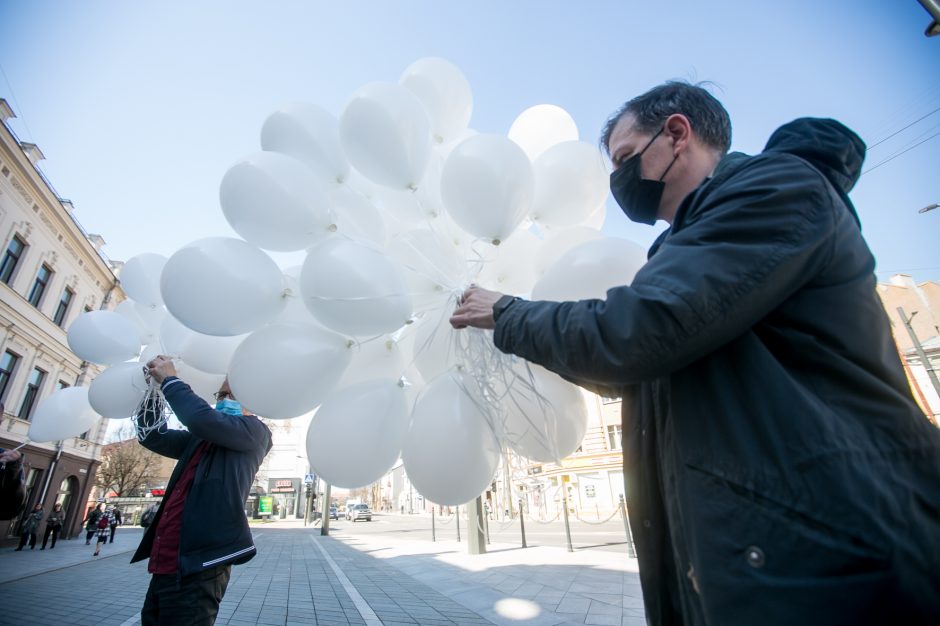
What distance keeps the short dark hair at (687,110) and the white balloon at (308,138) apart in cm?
148

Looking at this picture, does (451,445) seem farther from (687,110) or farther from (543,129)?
(543,129)

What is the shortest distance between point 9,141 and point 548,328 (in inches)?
629

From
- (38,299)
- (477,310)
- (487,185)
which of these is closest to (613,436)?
(487,185)

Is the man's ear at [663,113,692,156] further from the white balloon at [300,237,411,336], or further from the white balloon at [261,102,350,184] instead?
the white balloon at [261,102,350,184]

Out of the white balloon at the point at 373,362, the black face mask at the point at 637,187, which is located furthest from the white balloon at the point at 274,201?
the black face mask at the point at 637,187

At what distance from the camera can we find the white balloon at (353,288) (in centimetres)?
153

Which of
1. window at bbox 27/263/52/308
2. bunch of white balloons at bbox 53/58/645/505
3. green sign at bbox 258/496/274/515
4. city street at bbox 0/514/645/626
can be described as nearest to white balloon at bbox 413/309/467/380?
bunch of white balloons at bbox 53/58/645/505

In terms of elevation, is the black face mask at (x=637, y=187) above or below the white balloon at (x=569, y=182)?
below

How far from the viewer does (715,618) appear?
0.72 m

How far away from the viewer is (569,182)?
6.62 ft

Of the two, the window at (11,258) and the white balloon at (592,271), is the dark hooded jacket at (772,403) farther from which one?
the window at (11,258)

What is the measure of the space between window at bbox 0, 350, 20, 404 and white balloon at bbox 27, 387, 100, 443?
13.4 m

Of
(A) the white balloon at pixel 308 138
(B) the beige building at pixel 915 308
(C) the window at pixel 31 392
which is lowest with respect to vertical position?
(A) the white balloon at pixel 308 138

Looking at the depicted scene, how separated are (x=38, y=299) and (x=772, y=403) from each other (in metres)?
18.9
